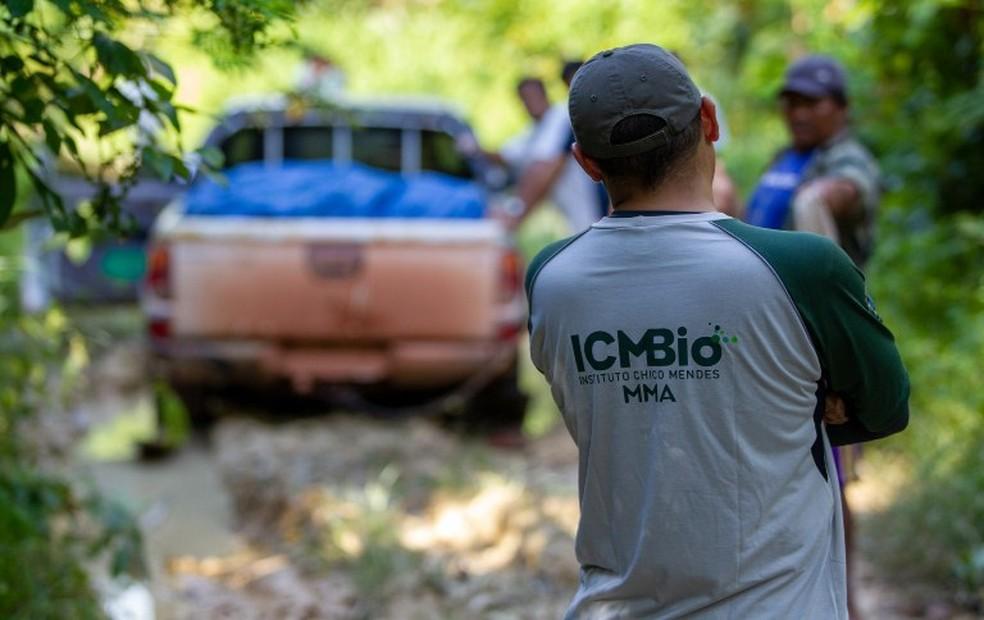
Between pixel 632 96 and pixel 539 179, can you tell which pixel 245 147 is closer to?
pixel 539 179

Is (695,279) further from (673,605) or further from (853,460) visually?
(853,460)

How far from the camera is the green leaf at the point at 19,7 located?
108 inches

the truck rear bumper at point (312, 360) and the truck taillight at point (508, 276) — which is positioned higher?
the truck taillight at point (508, 276)

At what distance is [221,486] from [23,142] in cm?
550

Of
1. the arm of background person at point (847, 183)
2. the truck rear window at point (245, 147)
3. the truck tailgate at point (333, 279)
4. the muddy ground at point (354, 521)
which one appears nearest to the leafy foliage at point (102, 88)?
the arm of background person at point (847, 183)

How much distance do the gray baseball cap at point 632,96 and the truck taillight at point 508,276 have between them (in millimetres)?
6219

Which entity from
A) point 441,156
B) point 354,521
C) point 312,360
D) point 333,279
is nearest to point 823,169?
point 354,521

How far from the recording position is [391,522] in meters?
6.45

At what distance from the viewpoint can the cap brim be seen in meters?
4.61

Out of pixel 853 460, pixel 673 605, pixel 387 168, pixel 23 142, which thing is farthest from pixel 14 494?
pixel 387 168

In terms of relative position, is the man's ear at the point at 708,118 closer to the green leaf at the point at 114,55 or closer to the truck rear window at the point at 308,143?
the green leaf at the point at 114,55

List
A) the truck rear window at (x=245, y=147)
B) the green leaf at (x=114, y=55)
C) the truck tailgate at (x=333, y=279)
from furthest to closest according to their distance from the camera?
the truck rear window at (x=245, y=147) < the truck tailgate at (x=333, y=279) < the green leaf at (x=114, y=55)

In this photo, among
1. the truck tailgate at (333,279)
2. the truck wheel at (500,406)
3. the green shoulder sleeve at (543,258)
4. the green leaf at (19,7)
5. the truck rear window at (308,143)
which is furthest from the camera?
the truck rear window at (308,143)

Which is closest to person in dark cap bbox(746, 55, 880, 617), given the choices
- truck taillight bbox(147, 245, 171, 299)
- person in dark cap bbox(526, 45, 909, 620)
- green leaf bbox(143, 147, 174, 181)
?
green leaf bbox(143, 147, 174, 181)
